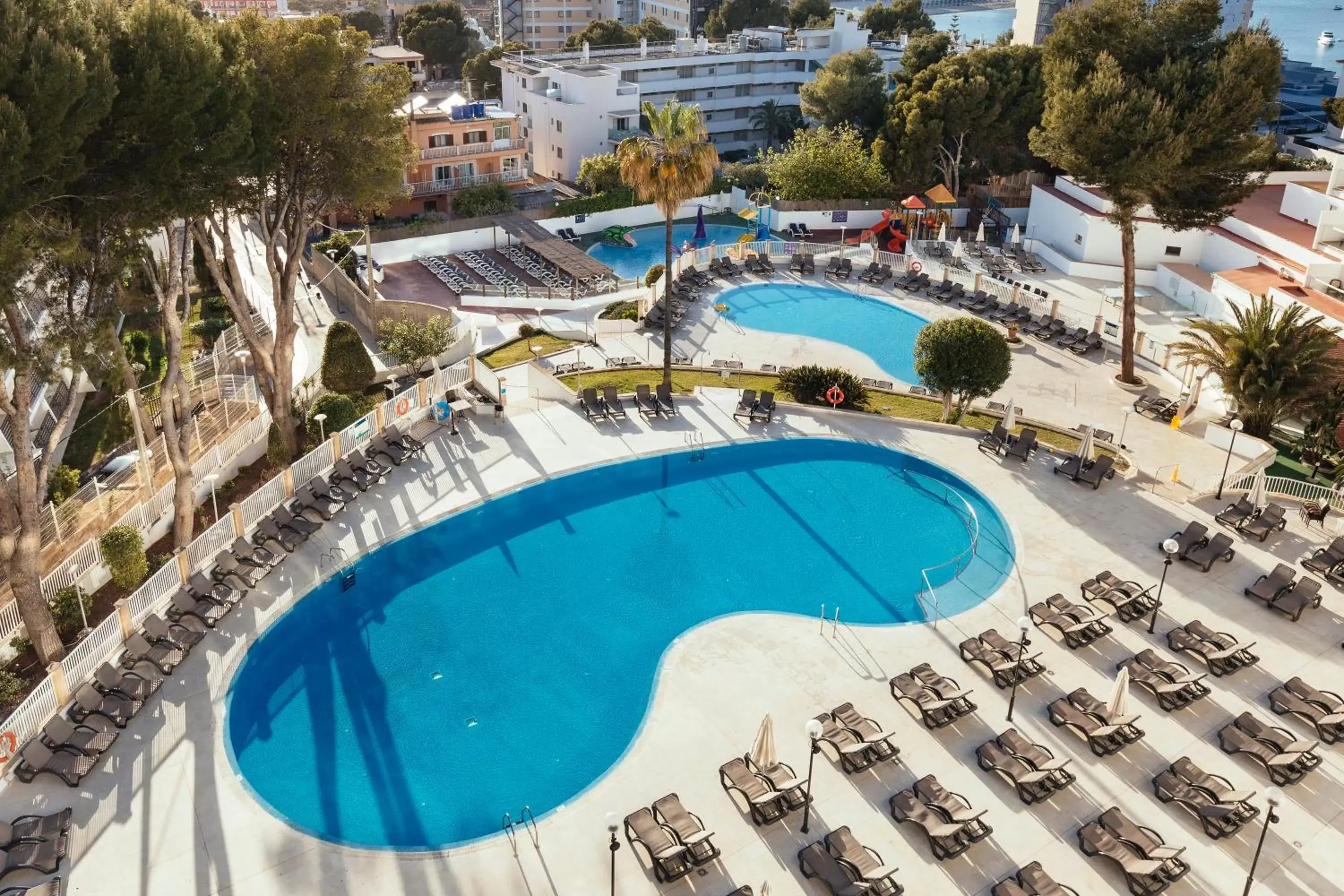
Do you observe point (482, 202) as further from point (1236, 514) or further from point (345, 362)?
point (1236, 514)

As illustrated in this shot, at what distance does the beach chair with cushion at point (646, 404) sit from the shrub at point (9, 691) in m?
15.7

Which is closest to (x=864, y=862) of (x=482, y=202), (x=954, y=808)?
(x=954, y=808)

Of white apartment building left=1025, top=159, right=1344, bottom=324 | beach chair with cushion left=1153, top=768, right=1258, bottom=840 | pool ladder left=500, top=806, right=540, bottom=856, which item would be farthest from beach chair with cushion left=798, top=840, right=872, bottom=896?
white apartment building left=1025, top=159, right=1344, bottom=324

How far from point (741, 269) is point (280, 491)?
22893mm

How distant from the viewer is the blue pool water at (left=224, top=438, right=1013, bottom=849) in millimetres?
16250

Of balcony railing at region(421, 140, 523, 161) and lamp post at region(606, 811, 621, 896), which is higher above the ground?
balcony railing at region(421, 140, 523, 161)

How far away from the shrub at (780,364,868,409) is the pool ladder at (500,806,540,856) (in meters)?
16.3

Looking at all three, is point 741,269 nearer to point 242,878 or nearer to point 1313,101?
point 242,878

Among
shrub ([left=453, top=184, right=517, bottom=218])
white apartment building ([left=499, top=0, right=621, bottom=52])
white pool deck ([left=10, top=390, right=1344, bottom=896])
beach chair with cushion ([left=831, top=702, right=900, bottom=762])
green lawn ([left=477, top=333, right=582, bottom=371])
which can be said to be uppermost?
white apartment building ([left=499, top=0, right=621, bottom=52])

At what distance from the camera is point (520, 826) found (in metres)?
15.2

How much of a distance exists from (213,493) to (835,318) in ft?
72.5

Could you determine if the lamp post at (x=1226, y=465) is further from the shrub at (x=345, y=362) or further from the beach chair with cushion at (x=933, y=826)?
the shrub at (x=345, y=362)

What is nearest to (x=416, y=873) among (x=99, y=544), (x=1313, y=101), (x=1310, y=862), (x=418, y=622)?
(x=418, y=622)

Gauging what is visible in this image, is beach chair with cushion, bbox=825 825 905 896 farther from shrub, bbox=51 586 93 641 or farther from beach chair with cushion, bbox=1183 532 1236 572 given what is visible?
shrub, bbox=51 586 93 641
